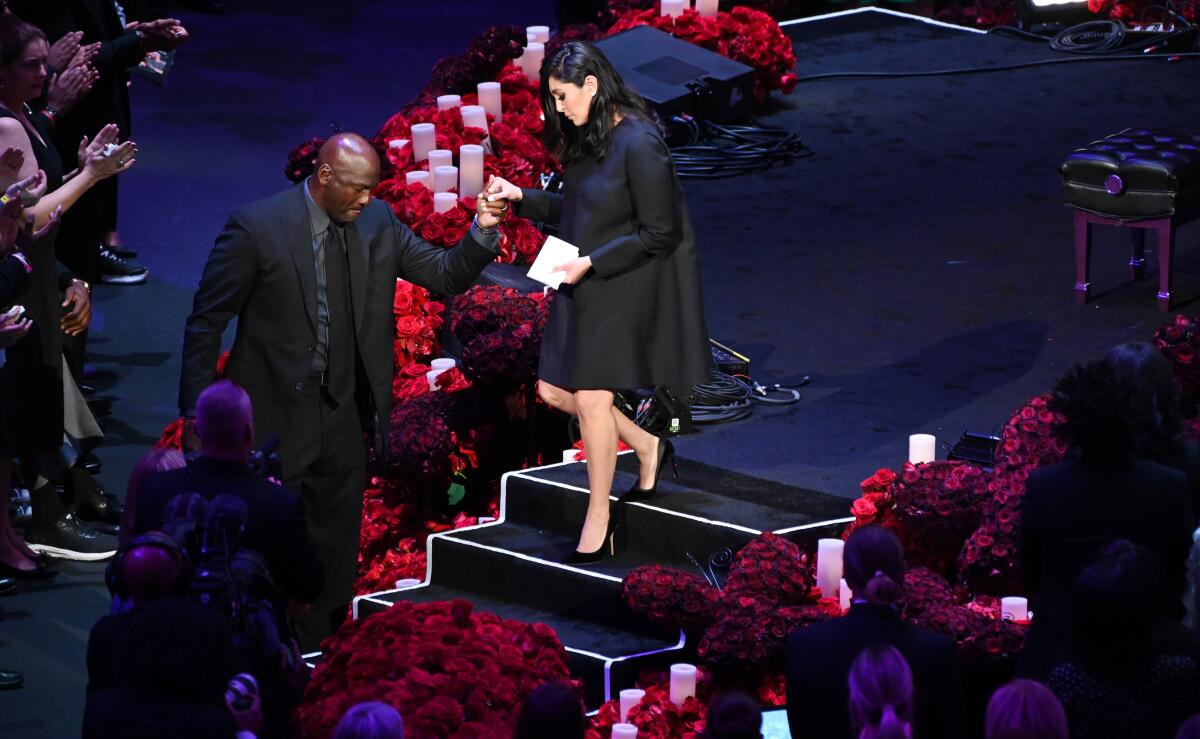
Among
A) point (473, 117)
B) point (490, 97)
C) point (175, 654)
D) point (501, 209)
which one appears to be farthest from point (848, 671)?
point (490, 97)

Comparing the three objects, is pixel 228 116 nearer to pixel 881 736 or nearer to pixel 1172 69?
pixel 1172 69

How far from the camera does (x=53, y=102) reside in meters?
6.91

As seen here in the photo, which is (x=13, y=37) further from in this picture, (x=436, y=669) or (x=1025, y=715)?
(x=1025, y=715)

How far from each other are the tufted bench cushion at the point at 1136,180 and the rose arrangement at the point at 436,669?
3516 mm

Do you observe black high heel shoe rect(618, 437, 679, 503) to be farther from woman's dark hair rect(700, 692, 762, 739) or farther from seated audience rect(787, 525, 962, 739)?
woman's dark hair rect(700, 692, 762, 739)

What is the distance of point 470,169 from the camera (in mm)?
7812

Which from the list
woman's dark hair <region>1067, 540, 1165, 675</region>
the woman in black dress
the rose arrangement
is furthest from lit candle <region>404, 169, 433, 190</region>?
woman's dark hair <region>1067, 540, 1165, 675</region>

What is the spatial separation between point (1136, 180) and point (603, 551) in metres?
2.77

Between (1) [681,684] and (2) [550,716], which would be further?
(1) [681,684]

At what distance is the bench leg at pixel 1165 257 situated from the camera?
23.4 ft

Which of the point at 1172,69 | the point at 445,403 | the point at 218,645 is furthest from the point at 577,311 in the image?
the point at 1172,69

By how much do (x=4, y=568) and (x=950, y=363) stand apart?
3.29m

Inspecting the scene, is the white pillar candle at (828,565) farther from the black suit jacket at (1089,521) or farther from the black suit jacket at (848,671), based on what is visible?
the black suit jacket at (848,671)

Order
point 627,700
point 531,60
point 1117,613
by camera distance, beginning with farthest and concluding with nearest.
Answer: point 531,60 < point 627,700 < point 1117,613
